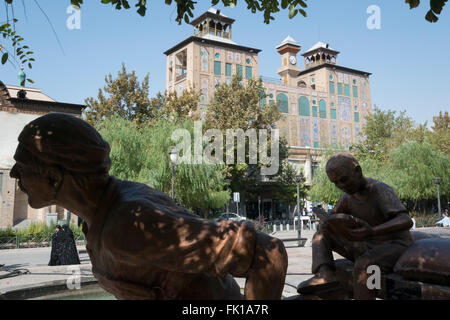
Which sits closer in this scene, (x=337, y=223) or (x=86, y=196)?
(x=86, y=196)

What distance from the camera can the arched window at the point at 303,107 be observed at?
4741 centimetres

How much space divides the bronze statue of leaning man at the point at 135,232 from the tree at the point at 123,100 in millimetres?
26131

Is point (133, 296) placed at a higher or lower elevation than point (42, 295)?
higher

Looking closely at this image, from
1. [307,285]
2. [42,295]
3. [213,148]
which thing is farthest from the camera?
[213,148]

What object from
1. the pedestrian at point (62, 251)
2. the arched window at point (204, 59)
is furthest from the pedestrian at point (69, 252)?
the arched window at point (204, 59)

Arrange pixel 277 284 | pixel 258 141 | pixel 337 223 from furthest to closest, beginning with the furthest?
pixel 258 141 < pixel 337 223 < pixel 277 284

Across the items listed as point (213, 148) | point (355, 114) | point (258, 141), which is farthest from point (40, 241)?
point (355, 114)

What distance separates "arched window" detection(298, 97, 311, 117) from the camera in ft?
156

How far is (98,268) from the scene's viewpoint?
1.42 meters

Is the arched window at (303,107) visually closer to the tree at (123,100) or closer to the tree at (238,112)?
the tree at (238,112)

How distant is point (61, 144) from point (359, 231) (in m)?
1.89

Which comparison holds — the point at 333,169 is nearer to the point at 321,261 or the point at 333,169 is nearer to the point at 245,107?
the point at 321,261

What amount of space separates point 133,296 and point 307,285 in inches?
44.6

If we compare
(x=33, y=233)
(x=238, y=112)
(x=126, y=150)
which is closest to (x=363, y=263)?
(x=126, y=150)
